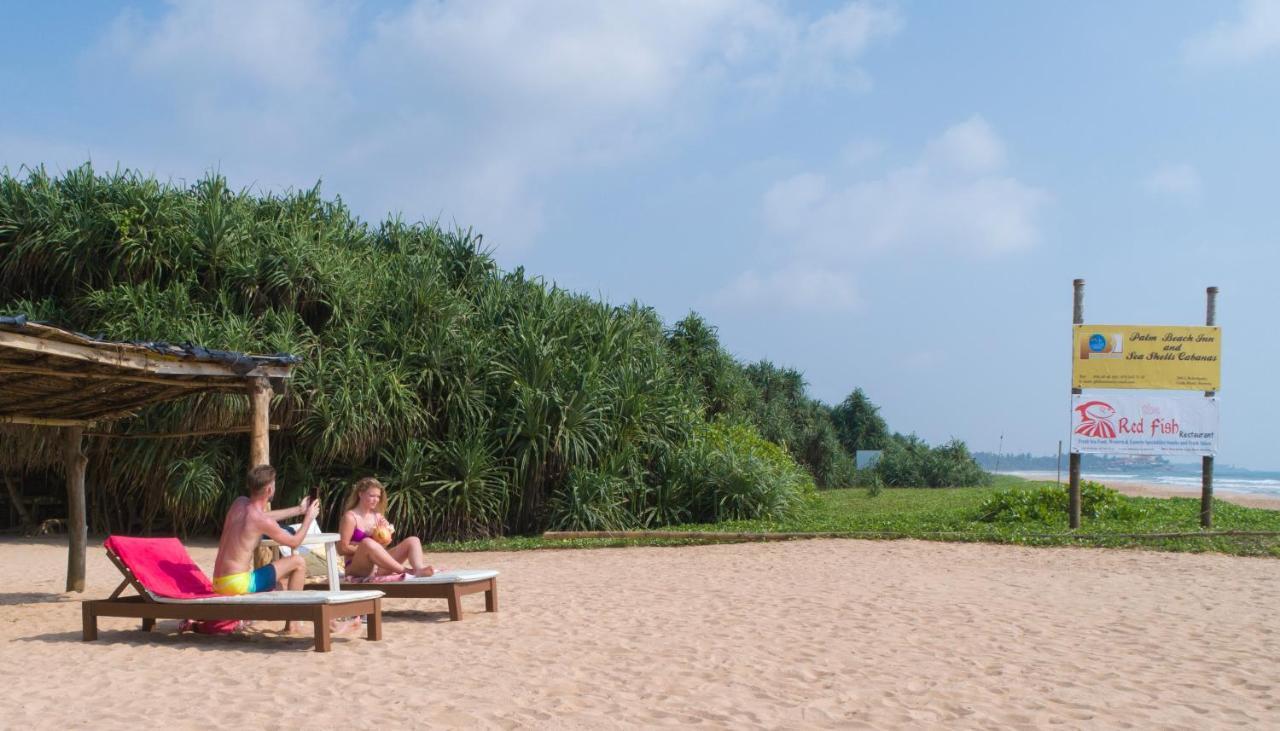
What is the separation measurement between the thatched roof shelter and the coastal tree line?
3924 mm

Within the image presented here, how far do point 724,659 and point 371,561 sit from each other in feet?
10.6

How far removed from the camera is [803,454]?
109ft

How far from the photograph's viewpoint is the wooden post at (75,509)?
31.5 feet

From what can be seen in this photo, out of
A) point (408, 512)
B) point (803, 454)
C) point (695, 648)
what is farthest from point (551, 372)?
point (803, 454)

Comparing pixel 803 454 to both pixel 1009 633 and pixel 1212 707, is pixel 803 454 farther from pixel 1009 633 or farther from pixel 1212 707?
pixel 1212 707

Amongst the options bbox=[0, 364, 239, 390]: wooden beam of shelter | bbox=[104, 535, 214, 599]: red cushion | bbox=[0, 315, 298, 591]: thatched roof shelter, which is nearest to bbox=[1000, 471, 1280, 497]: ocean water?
bbox=[0, 315, 298, 591]: thatched roof shelter

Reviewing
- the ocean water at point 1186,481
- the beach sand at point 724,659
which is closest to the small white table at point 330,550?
the beach sand at point 724,659

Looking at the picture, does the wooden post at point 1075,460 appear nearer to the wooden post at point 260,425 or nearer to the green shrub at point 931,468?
the wooden post at point 260,425

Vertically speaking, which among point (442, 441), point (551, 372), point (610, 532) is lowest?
point (610, 532)

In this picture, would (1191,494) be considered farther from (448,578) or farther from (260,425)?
(260,425)

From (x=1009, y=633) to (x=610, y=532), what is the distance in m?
7.92

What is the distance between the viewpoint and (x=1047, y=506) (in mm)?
15852

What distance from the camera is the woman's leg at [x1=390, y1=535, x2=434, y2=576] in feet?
27.1

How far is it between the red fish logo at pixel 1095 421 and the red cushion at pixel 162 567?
36.8 feet
